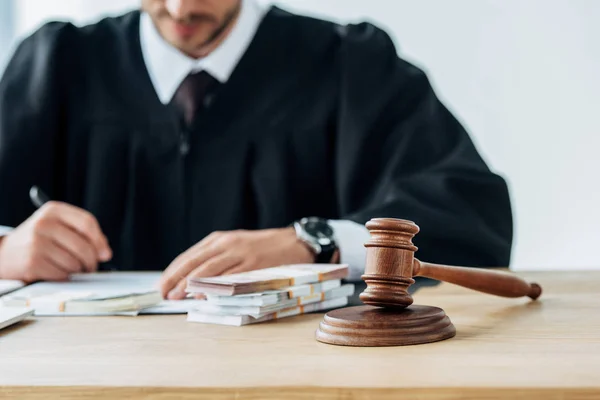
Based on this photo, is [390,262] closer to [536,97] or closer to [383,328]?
[383,328]

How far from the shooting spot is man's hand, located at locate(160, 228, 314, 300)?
1247 mm

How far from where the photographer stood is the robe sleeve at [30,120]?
2135mm

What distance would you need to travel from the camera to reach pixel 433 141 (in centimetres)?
207

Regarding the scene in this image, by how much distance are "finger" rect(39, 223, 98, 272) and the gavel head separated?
828 mm

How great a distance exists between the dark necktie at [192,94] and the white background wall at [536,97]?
1224mm

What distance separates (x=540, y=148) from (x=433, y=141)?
1.26m

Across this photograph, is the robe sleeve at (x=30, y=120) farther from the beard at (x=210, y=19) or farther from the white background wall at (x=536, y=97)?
the white background wall at (x=536, y=97)

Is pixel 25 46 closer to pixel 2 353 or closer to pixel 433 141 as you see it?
pixel 433 141

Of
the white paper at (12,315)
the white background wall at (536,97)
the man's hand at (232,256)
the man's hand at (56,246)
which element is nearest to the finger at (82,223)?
the man's hand at (56,246)

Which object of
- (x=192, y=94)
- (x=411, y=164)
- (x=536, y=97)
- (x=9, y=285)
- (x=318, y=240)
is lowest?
(x=9, y=285)

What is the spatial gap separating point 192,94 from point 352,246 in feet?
2.86

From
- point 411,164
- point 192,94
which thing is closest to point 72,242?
point 192,94

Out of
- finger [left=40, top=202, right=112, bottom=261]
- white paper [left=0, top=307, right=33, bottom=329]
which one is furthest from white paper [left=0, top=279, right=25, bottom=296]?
white paper [left=0, top=307, right=33, bottom=329]

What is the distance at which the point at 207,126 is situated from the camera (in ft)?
7.15
